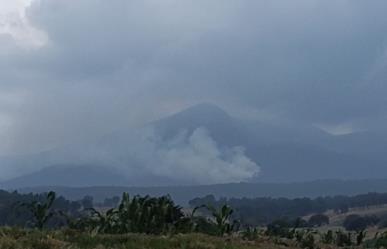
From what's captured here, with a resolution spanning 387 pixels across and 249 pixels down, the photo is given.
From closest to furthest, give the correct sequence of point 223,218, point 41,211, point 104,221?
point 104,221, point 41,211, point 223,218

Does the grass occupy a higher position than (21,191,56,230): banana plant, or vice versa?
(21,191,56,230): banana plant

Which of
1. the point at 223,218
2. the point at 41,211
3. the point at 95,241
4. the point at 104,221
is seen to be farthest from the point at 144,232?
the point at 41,211

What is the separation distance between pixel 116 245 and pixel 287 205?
135210 millimetres

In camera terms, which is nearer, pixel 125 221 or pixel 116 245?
pixel 116 245

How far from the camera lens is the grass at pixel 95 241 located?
47.2 feet

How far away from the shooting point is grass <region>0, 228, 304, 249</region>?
567 inches

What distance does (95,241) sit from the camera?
15258 mm

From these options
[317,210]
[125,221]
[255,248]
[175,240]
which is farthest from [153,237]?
[317,210]

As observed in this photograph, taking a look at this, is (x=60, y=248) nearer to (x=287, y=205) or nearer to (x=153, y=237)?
(x=153, y=237)

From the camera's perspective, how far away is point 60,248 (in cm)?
1416

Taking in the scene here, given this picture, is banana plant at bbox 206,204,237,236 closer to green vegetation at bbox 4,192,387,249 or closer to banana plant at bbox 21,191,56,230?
green vegetation at bbox 4,192,387,249

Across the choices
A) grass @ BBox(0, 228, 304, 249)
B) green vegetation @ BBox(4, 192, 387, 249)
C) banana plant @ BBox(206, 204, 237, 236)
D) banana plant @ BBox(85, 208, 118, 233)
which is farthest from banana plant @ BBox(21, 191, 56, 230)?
grass @ BBox(0, 228, 304, 249)

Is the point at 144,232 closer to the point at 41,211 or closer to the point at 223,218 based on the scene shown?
the point at 223,218

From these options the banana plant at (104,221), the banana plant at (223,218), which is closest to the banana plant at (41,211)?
the banana plant at (104,221)
